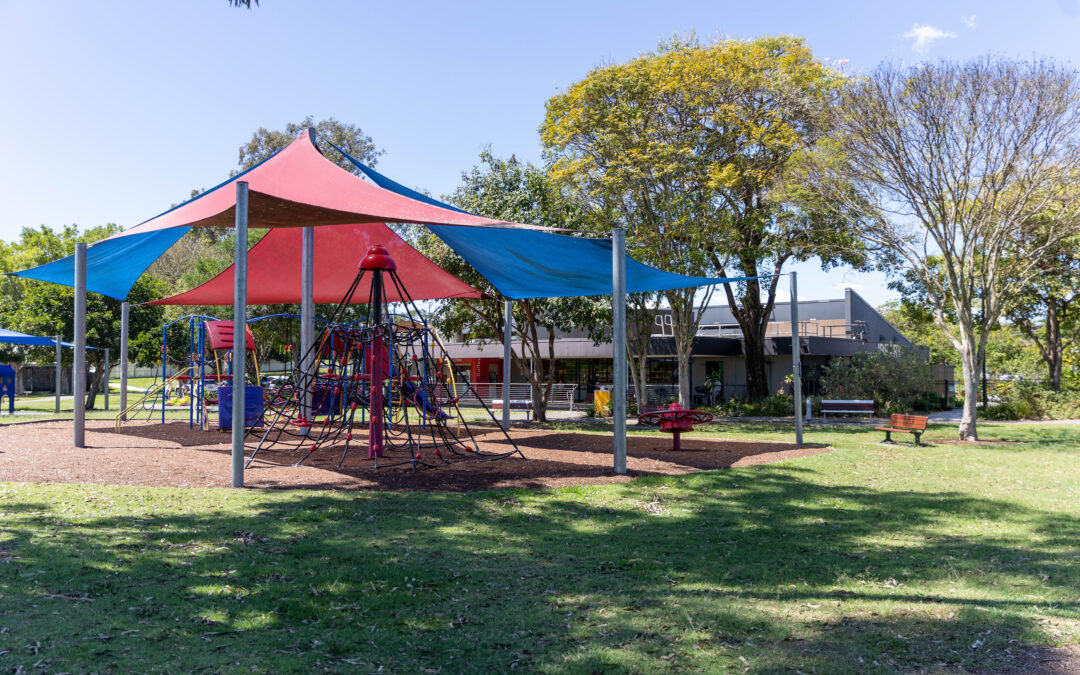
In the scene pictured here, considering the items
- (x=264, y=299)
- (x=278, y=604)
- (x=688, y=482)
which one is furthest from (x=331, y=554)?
(x=264, y=299)

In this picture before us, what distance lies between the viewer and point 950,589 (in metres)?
4.57

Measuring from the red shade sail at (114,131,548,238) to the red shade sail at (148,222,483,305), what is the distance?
15.3 ft

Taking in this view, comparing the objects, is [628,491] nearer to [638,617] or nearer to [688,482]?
[688,482]

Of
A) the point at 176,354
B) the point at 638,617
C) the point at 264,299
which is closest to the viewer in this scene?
the point at 638,617

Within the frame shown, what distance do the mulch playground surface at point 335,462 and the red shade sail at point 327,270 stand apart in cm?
388

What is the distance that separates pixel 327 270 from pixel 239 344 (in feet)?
28.7

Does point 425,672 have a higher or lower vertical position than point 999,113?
lower

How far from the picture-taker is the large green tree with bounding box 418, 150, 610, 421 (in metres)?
19.2

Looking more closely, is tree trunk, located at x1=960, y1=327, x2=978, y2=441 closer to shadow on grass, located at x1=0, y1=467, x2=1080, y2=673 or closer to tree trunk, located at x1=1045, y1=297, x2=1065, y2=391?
shadow on grass, located at x1=0, y1=467, x2=1080, y2=673

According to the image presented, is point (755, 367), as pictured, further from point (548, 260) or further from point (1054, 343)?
point (548, 260)

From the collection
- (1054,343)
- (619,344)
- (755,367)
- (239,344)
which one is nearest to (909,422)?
(619,344)

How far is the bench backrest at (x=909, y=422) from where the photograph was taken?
13.8 meters

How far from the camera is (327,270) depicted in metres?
16.2

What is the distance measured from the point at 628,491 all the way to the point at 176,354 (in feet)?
104
